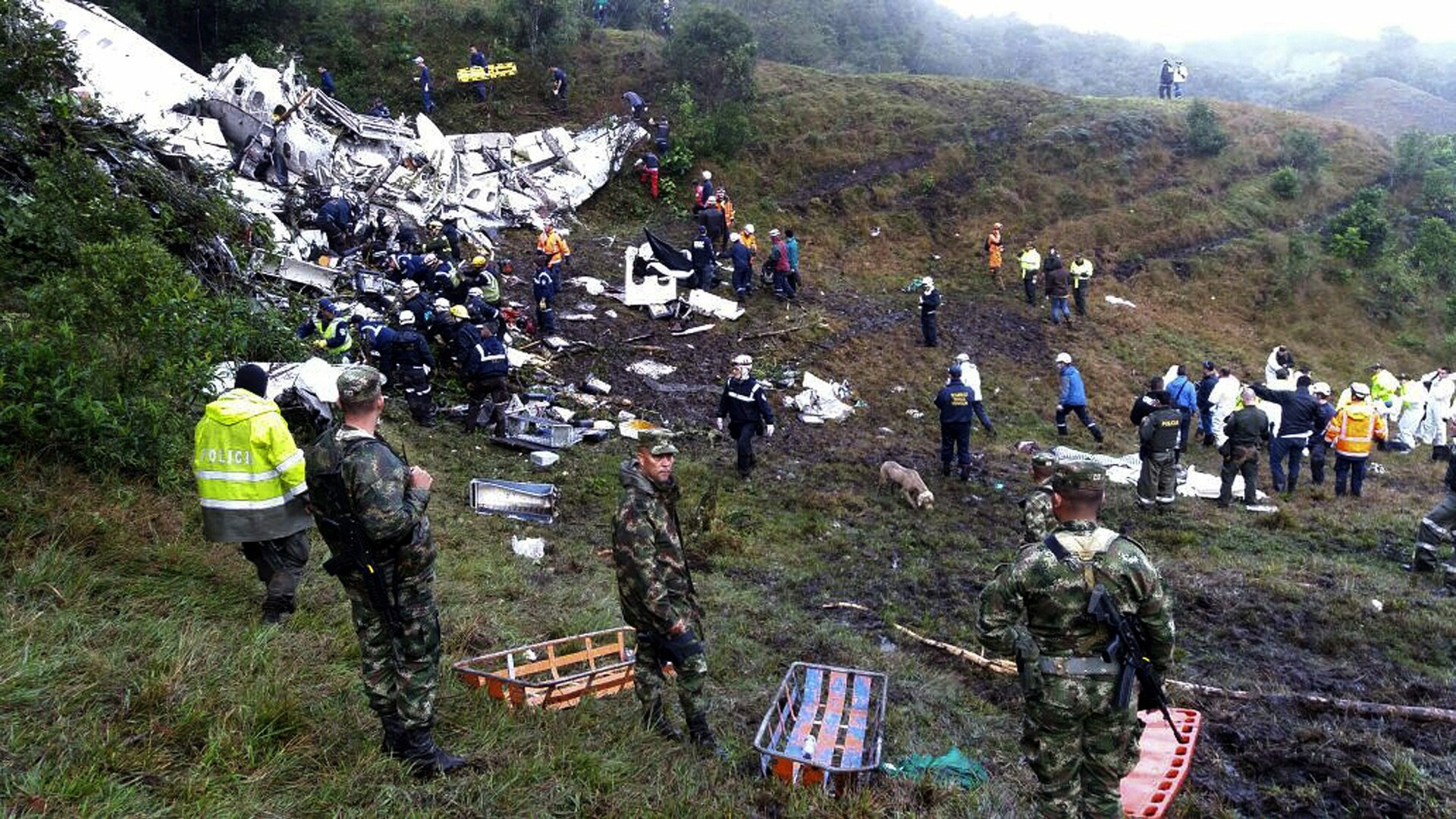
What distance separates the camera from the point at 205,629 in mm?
4312

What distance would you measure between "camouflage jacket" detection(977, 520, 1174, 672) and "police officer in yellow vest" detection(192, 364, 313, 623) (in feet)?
12.1

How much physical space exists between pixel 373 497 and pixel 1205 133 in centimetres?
2845

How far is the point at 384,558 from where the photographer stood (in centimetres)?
345

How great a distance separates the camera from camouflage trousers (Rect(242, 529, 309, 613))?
4750mm

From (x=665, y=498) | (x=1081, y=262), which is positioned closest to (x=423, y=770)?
(x=665, y=498)

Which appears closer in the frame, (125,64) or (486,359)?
(486,359)

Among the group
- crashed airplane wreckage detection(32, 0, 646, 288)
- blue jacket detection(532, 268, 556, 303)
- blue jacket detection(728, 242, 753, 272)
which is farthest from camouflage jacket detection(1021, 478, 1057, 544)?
blue jacket detection(728, 242, 753, 272)

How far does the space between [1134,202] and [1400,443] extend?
11585 millimetres

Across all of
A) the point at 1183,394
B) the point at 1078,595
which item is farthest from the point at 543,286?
the point at 1078,595

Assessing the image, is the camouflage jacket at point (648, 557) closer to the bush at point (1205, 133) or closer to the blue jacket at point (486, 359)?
the blue jacket at point (486, 359)

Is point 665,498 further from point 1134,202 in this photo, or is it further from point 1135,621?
point 1134,202

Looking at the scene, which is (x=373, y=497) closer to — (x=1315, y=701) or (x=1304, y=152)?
(x=1315, y=701)

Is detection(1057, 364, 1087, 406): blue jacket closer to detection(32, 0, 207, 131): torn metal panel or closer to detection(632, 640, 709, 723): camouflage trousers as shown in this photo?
detection(632, 640, 709, 723): camouflage trousers

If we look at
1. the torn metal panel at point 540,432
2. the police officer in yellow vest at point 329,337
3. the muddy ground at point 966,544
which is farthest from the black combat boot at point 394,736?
the police officer in yellow vest at point 329,337
